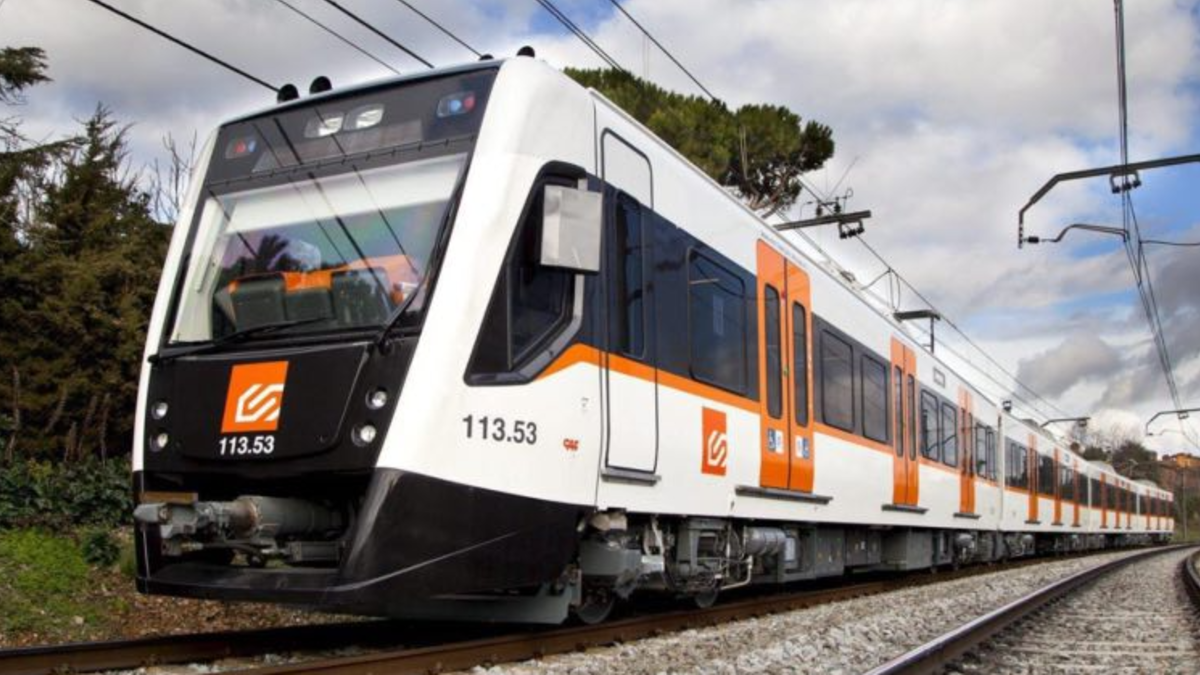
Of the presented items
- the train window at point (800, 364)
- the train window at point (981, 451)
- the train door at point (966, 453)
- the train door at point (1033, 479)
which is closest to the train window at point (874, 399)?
the train window at point (800, 364)

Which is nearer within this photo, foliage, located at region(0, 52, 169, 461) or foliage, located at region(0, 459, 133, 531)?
foliage, located at region(0, 459, 133, 531)

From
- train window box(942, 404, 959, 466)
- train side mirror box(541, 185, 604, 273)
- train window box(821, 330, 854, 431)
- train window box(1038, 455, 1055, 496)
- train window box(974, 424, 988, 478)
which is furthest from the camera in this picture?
train window box(1038, 455, 1055, 496)

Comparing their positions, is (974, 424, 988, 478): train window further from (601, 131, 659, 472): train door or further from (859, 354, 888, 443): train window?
(601, 131, 659, 472): train door

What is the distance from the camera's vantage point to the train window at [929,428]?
1493cm

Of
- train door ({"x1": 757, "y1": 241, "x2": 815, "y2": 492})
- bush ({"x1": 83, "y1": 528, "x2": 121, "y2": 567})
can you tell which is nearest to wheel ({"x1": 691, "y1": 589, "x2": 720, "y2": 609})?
train door ({"x1": 757, "y1": 241, "x2": 815, "y2": 492})

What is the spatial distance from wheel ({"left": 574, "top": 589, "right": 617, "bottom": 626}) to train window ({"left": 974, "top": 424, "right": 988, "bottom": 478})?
12.2 metres

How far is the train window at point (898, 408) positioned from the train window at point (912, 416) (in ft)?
0.99

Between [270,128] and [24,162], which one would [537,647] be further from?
[24,162]

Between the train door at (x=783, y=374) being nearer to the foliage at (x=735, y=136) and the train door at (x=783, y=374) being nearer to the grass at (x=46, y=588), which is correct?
the grass at (x=46, y=588)

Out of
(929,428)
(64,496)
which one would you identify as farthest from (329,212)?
(929,428)

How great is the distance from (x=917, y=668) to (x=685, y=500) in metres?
1.89

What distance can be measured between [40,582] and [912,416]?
33.3ft

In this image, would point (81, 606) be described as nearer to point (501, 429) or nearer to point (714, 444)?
point (501, 429)

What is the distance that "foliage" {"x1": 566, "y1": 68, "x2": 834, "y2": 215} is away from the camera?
75.1 feet
